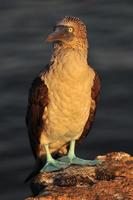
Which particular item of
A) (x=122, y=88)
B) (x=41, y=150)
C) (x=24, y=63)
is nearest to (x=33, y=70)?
(x=24, y=63)

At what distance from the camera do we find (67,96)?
992 centimetres

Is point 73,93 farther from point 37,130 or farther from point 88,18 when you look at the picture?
point 88,18

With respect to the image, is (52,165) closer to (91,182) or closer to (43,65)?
(91,182)

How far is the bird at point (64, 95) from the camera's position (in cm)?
984

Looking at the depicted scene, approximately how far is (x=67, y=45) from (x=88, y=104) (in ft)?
2.00

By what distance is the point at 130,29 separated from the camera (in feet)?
55.2

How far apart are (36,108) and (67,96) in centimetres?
40

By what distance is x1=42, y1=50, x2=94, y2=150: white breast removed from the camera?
9820mm

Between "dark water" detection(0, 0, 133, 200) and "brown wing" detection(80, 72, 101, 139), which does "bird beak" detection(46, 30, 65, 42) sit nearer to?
"brown wing" detection(80, 72, 101, 139)

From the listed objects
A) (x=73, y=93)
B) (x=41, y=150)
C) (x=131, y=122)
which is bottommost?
(x=131, y=122)

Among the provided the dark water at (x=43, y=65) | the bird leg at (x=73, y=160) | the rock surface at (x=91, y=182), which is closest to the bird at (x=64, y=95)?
the bird leg at (x=73, y=160)

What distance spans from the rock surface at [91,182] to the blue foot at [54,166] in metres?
0.09

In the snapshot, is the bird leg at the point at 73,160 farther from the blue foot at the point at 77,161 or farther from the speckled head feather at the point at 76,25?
the speckled head feather at the point at 76,25

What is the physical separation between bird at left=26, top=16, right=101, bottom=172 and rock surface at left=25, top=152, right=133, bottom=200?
0.70ft
